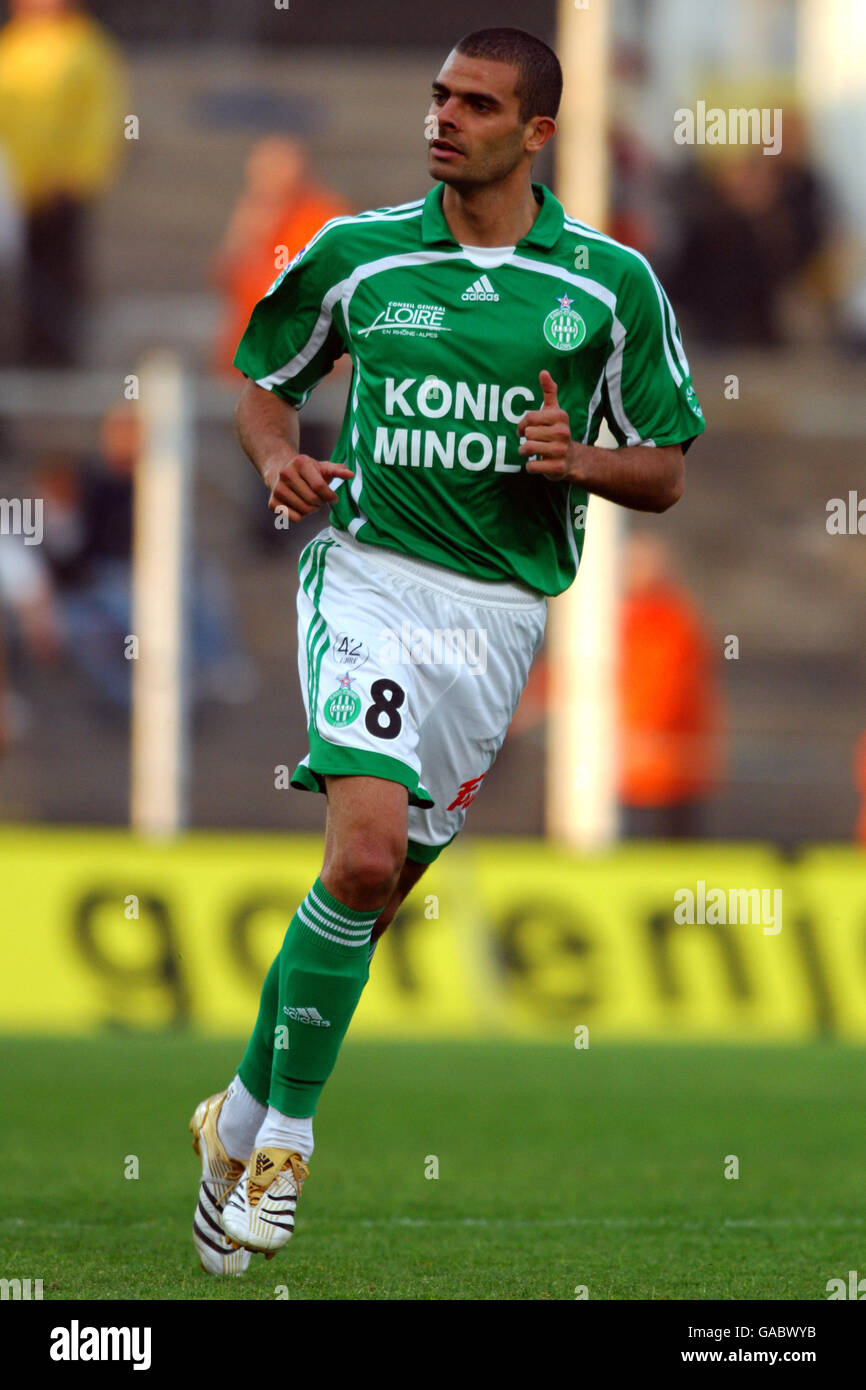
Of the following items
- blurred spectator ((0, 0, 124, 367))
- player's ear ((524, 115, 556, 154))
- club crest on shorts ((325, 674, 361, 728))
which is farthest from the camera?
blurred spectator ((0, 0, 124, 367))

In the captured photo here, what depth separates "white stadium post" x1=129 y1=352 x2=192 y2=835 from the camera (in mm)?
11781

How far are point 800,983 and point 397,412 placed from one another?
669 centimetres

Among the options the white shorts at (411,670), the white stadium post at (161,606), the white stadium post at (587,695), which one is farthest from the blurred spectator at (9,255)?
the white shorts at (411,670)

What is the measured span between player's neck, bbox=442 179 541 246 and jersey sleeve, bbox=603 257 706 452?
293 mm

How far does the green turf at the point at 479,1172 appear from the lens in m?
4.98

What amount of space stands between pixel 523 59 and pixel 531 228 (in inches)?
15.0

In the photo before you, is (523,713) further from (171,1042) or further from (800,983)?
(171,1042)

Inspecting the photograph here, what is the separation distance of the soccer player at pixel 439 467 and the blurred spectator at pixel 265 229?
8766 mm

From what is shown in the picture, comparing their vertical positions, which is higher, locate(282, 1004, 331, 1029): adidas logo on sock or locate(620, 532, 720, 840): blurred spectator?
locate(620, 532, 720, 840): blurred spectator

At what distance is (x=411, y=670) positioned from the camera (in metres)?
5.09
